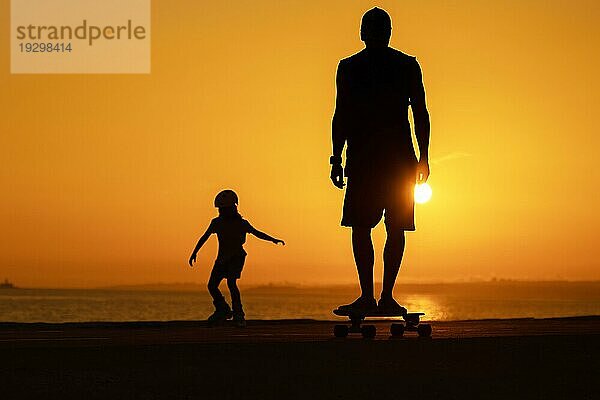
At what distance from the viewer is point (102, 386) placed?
834 cm

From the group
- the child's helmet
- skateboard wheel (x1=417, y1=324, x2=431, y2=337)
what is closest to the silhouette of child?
the child's helmet

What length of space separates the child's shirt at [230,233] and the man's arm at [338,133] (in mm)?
7801

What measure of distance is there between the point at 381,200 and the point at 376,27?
1682 mm

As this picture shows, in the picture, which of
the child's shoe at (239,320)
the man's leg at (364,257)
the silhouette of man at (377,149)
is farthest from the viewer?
the child's shoe at (239,320)

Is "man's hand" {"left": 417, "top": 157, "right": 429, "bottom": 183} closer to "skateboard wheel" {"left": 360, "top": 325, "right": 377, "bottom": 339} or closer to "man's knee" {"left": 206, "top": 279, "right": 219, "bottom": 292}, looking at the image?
"skateboard wheel" {"left": 360, "top": 325, "right": 377, "bottom": 339}

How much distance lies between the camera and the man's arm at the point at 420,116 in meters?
13.2

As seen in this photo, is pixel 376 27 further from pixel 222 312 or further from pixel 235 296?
pixel 222 312

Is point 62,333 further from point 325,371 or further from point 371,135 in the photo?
point 325,371

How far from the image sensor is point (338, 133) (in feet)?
43.1

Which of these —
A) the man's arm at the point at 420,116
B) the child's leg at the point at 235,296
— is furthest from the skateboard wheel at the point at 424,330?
the child's leg at the point at 235,296

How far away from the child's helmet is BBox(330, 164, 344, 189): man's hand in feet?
25.6

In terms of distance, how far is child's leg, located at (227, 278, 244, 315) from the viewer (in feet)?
65.5

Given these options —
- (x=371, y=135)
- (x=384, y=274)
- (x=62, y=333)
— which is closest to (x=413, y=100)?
(x=371, y=135)

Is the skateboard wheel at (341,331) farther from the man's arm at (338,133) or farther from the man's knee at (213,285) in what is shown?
the man's knee at (213,285)
